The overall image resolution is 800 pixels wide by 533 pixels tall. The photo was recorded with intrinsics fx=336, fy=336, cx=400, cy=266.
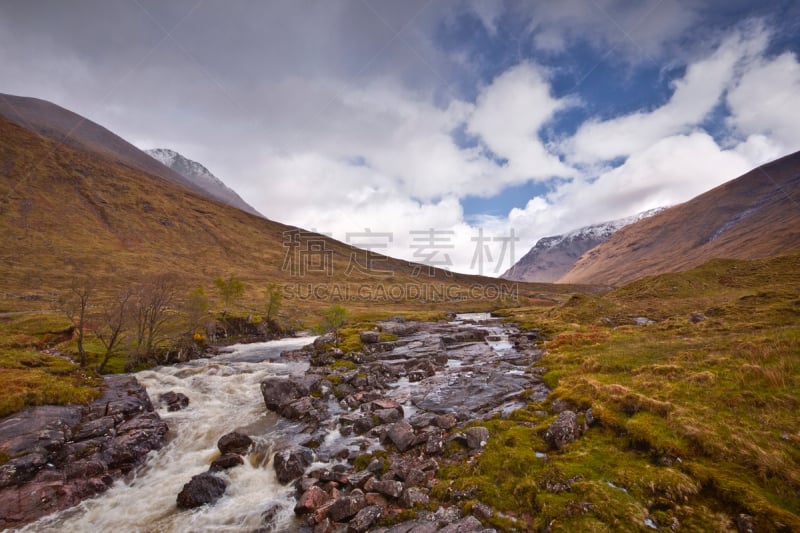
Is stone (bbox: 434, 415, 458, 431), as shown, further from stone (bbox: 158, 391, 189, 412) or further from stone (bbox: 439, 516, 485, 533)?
stone (bbox: 158, 391, 189, 412)

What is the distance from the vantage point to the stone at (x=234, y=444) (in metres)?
22.1

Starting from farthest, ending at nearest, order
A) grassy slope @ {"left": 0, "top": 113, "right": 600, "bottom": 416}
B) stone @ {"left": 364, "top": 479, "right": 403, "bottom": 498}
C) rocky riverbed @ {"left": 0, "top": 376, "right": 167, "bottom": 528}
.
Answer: grassy slope @ {"left": 0, "top": 113, "right": 600, "bottom": 416}
rocky riverbed @ {"left": 0, "top": 376, "right": 167, "bottom": 528}
stone @ {"left": 364, "top": 479, "right": 403, "bottom": 498}

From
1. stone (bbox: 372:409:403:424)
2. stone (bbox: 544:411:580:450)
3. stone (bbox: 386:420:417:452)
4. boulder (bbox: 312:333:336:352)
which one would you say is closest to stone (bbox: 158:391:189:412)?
stone (bbox: 372:409:403:424)

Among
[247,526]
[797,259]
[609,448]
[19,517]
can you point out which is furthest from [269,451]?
[797,259]

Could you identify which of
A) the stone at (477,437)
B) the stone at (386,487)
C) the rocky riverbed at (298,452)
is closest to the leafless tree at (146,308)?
the rocky riverbed at (298,452)

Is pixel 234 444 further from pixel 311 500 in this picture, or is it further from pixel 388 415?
pixel 388 415

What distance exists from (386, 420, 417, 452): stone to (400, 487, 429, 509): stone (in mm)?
4718

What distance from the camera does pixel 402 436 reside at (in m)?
20.9

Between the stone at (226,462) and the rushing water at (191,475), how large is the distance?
18.7 inches

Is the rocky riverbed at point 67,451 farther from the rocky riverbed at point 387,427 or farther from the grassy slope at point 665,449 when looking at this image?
the grassy slope at point 665,449

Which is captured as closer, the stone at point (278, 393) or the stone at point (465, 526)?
the stone at point (465, 526)

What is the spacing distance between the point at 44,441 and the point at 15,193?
221764 millimetres

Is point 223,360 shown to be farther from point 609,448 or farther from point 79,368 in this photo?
point 609,448

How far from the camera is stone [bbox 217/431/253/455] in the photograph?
72.6ft
